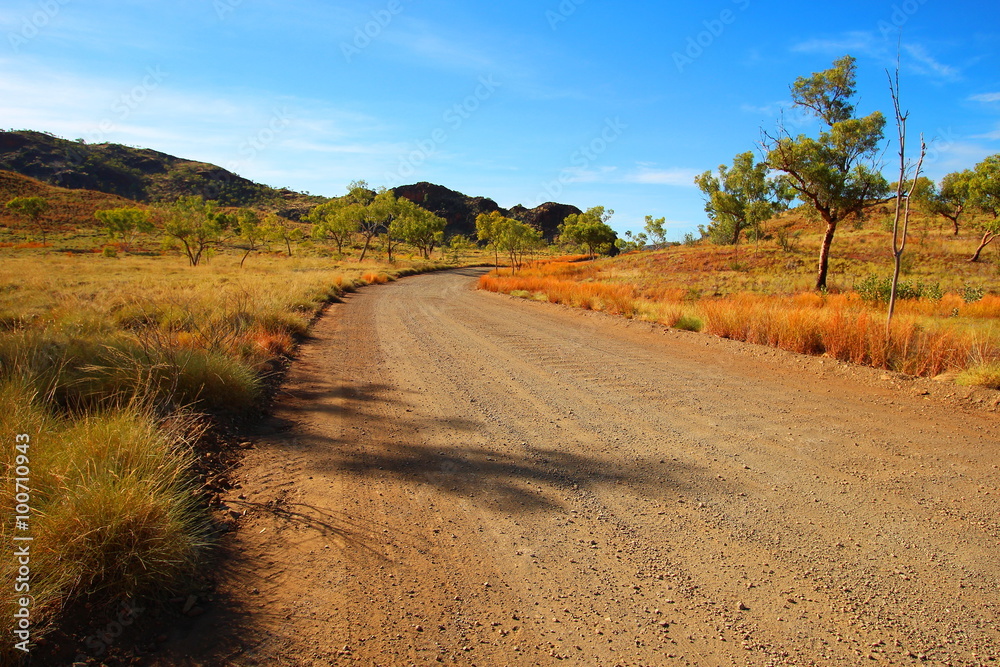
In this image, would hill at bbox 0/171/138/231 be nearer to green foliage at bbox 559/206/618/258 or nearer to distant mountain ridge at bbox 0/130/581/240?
distant mountain ridge at bbox 0/130/581/240

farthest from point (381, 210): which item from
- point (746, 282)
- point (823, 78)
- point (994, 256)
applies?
point (994, 256)

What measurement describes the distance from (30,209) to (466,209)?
A: 119390 millimetres

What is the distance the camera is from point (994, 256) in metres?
29.8

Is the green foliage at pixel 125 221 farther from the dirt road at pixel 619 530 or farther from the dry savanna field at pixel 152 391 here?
the dirt road at pixel 619 530

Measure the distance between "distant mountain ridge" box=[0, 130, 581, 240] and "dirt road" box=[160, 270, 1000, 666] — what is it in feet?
419

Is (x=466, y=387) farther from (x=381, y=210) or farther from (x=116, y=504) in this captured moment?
(x=381, y=210)

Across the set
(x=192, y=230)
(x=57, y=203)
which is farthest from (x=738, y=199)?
(x=57, y=203)

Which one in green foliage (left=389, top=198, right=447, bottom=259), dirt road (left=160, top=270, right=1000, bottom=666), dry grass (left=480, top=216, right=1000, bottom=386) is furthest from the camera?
green foliage (left=389, top=198, right=447, bottom=259)

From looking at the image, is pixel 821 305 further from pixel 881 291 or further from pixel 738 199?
pixel 738 199

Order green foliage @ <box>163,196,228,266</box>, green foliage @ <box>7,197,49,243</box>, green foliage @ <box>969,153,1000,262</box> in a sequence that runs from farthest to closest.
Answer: green foliage @ <box>7,197,49,243</box> → green foliage @ <box>163,196,228,266</box> → green foliage @ <box>969,153,1000,262</box>

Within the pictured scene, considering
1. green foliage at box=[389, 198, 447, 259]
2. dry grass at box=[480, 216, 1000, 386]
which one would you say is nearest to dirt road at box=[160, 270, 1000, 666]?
dry grass at box=[480, 216, 1000, 386]

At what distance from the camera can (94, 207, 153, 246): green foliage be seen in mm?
48031

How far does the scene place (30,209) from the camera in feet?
183

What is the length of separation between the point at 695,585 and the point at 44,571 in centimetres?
325
